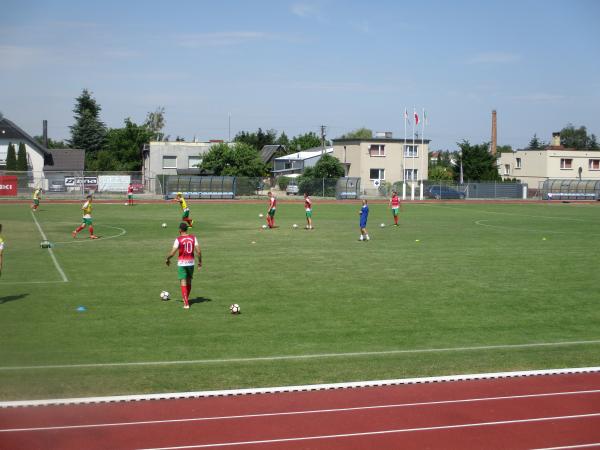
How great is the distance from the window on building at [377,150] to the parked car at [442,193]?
37.4 feet

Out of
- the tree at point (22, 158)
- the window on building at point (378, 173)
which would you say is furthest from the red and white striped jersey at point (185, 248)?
the window on building at point (378, 173)

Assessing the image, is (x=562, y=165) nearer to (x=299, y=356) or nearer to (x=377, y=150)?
(x=377, y=150)

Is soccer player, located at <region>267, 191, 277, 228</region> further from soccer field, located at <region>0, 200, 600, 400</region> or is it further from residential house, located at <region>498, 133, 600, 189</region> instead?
residential house, located at <region>498, 133, 600, 189</region>

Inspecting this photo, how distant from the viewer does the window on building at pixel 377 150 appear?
295ft

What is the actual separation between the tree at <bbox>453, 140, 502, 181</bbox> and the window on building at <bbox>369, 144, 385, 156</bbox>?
38.9 feet

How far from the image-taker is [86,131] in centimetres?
11969

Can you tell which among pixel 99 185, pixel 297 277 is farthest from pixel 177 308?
pixel 99 185

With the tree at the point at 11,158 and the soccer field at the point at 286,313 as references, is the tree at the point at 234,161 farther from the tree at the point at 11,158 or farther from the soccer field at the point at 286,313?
the soccer field at the point at 286,313

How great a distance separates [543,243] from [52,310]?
2292cm

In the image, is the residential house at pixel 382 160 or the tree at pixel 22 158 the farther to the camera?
the residential house at pixel 382 160

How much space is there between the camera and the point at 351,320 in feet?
52.9

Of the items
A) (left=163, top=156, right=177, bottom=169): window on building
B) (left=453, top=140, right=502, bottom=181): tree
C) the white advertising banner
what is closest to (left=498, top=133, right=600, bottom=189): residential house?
(left=453, top=140, right=502, bottom=181): tree

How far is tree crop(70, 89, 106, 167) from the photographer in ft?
392

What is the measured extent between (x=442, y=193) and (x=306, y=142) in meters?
71.5
